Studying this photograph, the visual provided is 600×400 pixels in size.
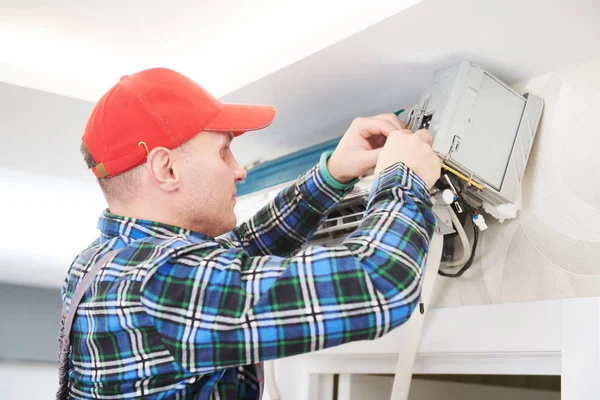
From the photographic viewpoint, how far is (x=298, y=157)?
157 cm

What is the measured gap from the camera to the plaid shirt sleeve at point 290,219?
1.18m

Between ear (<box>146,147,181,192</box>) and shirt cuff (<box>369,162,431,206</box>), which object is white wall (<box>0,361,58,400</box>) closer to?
ear (<box>146,147,181,192</box>)

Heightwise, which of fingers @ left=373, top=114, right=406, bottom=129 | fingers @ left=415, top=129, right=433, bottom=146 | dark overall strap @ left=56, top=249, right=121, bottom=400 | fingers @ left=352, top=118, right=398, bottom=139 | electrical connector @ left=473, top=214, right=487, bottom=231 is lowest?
dark overall strap @ left=56, top=249, right=121, bottom=400

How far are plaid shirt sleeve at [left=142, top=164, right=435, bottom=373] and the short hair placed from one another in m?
0.23

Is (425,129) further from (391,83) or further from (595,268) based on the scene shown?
(595,268)

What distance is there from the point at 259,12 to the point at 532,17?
581mm

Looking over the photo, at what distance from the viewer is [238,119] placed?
3.36 ft

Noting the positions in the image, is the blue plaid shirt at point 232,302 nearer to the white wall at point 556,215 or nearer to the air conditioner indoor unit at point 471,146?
the air conditioner indoor unit at point 471,146

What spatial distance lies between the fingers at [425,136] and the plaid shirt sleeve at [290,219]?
0.20 metres

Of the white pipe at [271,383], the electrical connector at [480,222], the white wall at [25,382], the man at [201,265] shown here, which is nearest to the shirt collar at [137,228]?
the man at [201,265]

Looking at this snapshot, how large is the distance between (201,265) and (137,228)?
189mm

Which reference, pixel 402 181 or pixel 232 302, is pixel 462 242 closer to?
pixel 402 181

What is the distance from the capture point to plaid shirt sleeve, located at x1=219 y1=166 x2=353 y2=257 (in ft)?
3.87

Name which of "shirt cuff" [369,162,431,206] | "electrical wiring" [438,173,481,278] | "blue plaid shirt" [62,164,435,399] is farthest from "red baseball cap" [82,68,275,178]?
"electrical wiring" [438,173,481,278]
